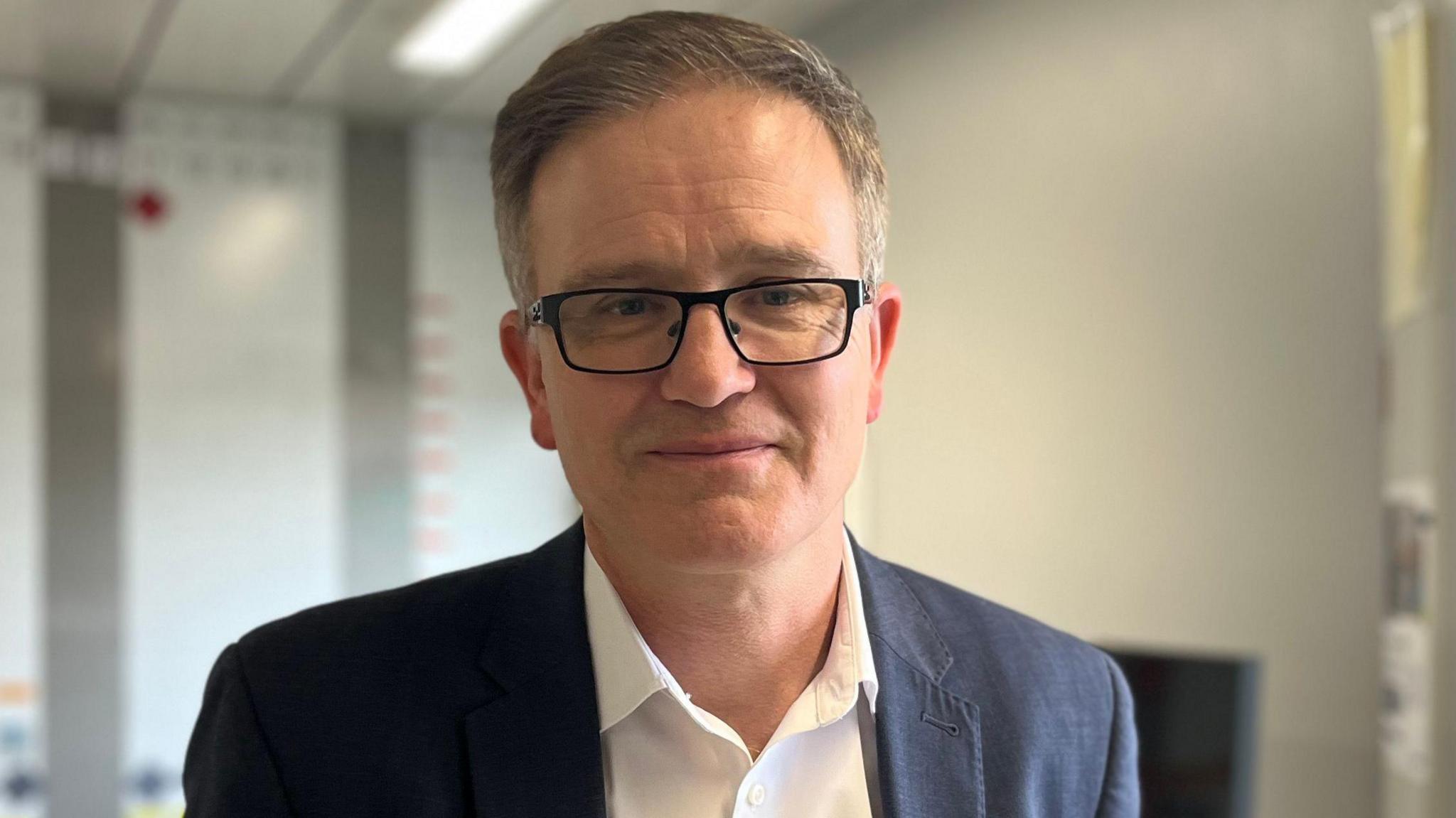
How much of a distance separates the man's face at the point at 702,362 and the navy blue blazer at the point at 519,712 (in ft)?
0.48

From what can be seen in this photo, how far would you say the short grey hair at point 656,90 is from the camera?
983 mm

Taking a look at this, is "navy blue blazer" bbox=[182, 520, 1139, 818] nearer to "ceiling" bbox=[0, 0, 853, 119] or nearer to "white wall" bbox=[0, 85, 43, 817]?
"ceiling" bbox=[0, 0, 853, 119]

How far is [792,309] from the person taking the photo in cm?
97

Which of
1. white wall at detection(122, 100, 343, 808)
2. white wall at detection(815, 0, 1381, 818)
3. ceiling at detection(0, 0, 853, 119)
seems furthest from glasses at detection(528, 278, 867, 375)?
white wall at detection(122, 100, 343, 808)

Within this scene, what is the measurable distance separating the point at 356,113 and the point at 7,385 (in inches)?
56.4

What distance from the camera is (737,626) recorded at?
103cm

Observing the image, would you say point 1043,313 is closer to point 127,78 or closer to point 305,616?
point 305,616

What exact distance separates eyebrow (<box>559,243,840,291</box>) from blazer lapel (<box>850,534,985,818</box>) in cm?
32

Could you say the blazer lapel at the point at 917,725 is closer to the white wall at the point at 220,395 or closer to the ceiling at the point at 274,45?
the ceiling at the point at 274,45

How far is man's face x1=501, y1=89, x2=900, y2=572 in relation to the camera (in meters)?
0.93

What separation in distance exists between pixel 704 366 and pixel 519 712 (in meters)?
0.32

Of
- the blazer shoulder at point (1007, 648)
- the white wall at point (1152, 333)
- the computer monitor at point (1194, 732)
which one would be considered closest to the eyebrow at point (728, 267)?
the blazer shoulder at point (1007, 648)

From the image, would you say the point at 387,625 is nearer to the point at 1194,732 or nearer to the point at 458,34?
the point at 1194,732

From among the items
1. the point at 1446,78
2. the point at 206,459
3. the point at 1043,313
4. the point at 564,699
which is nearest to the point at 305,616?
the point at 564,699
